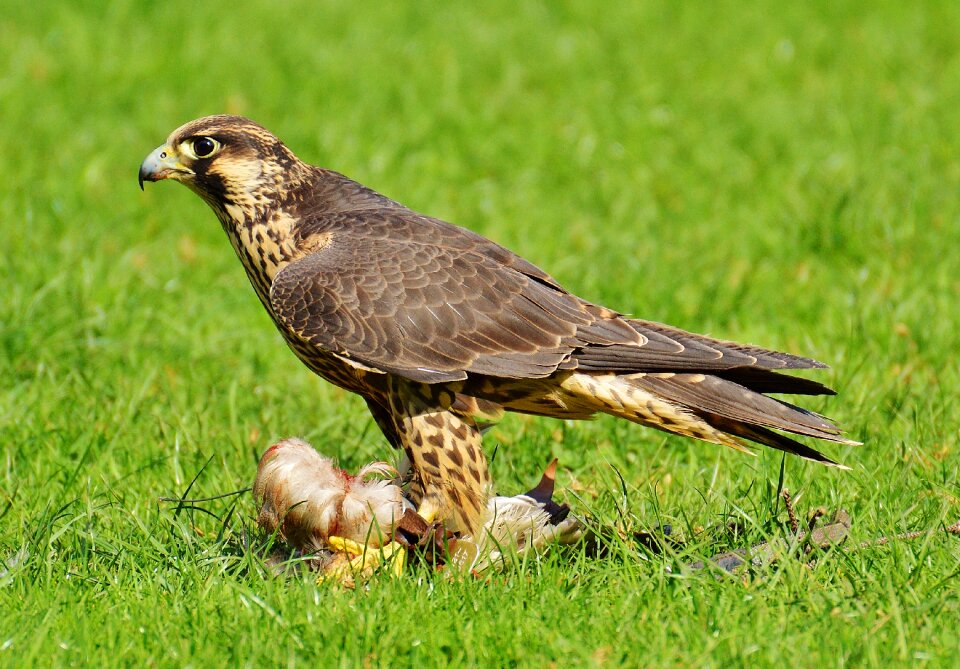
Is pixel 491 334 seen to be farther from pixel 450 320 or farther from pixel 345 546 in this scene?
pixel 345 546

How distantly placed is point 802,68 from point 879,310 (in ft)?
15.0

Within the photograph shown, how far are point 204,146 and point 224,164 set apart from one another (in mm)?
99

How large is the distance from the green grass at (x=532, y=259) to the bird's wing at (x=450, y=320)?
19.0 inches

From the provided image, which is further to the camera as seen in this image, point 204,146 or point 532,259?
point 532,259

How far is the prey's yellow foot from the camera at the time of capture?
390cm

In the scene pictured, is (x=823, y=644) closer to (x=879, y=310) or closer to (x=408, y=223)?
(x=408, y=223)

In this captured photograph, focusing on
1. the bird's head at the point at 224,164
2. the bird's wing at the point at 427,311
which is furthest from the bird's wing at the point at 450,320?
the bird's head at the point at 224,164

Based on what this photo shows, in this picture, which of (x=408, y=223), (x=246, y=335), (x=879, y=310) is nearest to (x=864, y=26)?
(x=879, y=310)

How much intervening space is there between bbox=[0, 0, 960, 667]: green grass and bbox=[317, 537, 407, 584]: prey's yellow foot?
12 cm

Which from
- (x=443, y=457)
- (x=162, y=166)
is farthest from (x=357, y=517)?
(x=162, y=166)

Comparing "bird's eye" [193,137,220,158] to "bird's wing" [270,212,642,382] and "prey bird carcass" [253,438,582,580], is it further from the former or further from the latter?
"prey bird carcass" [253,438,582,580]

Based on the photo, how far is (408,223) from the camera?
15.2 ft

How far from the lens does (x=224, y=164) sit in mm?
4668

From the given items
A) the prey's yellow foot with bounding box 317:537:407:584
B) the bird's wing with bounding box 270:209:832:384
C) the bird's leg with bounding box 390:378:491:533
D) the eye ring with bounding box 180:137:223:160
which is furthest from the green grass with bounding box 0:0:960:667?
the eye ring with bounding box 180:137:223:160
